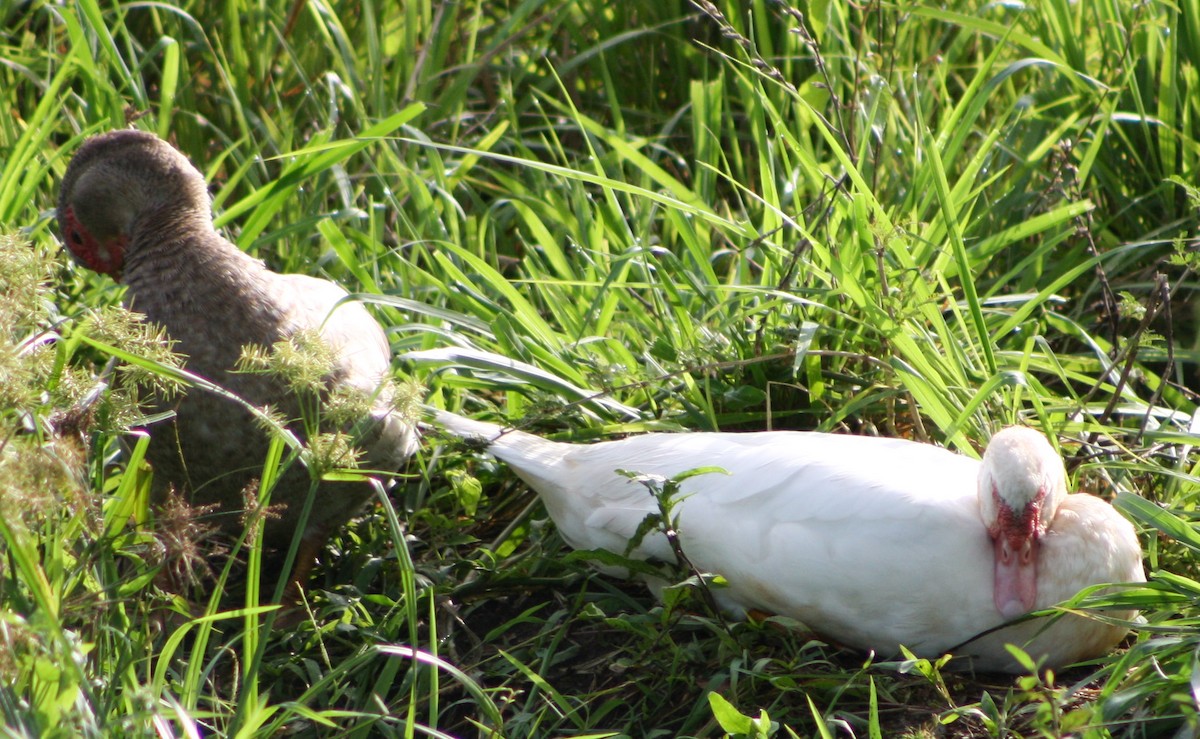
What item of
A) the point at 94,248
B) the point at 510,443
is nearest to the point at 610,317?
the point at 510,443

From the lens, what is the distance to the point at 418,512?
2582mm

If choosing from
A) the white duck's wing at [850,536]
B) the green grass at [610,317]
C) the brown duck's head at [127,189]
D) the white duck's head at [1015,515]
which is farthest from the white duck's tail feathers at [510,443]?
the white duck's head at [1015,515]

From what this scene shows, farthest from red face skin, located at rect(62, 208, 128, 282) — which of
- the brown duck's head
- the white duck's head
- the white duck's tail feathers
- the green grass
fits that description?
the white duck's head

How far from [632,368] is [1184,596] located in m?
1.15

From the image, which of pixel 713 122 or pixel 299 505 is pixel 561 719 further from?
pixel 713 122

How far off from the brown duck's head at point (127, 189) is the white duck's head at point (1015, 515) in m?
1.50

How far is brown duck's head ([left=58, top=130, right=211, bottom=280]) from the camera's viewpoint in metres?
2.52

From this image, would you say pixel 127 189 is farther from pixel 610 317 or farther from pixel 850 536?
pixel 850 536

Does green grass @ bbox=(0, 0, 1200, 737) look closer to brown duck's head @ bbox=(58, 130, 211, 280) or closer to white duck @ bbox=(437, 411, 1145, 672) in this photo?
white duck @ bbox=(437, 411, 1145, 672)

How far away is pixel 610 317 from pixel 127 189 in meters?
0.99

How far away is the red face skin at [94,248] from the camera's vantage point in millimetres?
2586

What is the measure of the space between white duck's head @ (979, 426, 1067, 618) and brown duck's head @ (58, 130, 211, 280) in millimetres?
1501

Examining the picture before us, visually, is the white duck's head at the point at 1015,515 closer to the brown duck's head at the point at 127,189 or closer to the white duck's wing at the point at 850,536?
the white duck's wing at the point at 850,536

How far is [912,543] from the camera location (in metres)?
2.02
